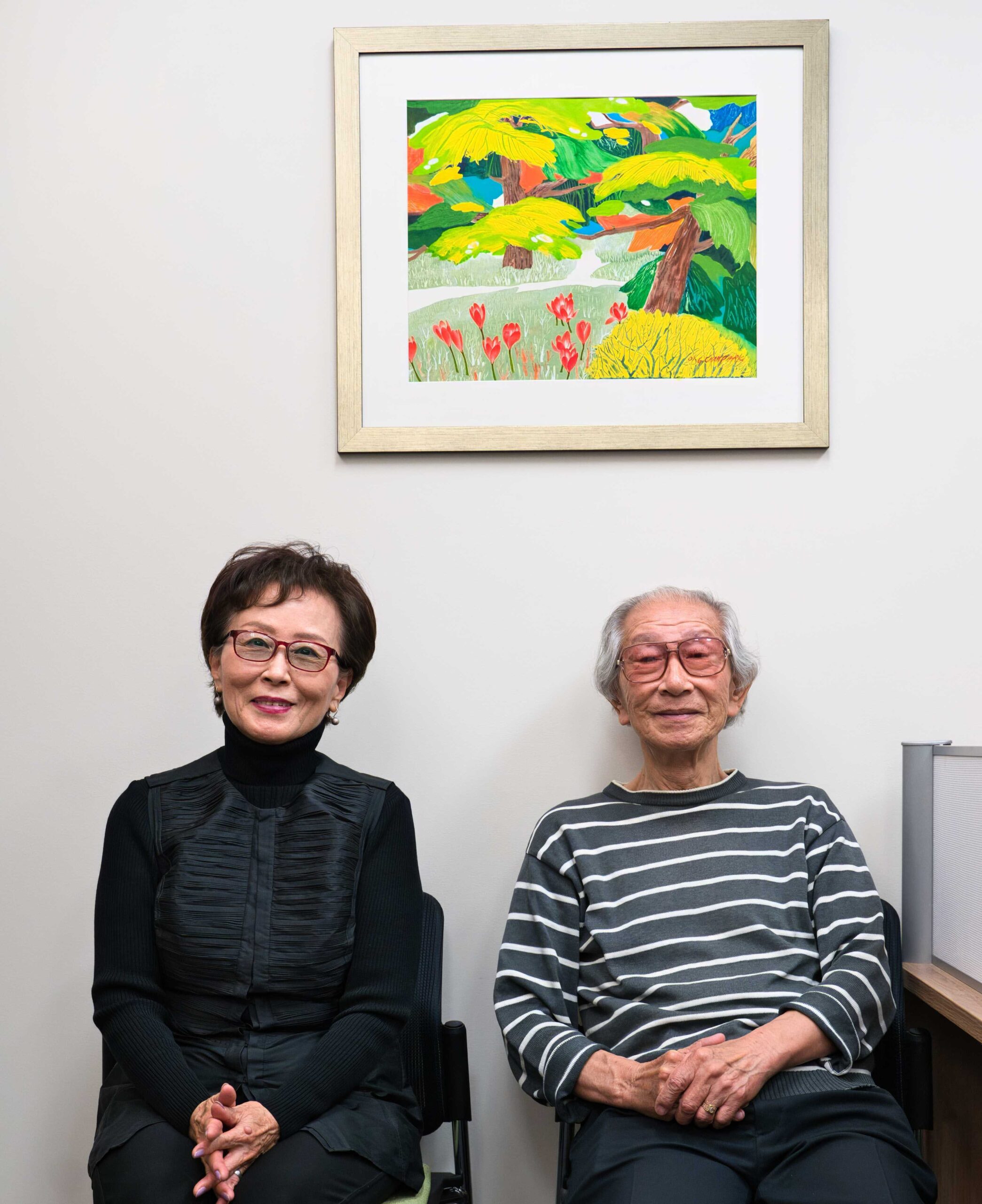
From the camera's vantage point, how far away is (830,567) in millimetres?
1941

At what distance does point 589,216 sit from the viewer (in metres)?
1.96

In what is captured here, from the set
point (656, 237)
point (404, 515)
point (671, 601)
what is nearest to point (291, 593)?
point (404, 515)

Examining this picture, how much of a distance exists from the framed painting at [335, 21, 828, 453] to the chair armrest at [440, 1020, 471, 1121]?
1.03 m

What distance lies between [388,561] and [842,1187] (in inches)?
48.8

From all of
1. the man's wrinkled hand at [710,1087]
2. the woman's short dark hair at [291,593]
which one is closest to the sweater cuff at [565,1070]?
the man's wrinkled hand at [710,1087]

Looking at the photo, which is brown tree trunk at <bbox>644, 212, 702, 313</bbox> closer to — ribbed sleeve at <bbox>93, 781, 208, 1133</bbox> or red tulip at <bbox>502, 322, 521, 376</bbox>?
red tulip at <bbox>502, 322, 521, 376</bbox>

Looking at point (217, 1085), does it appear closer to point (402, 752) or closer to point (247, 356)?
point (402, 752)

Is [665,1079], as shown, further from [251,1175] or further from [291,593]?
[291,593]

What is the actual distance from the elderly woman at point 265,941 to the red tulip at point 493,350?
0.54 m

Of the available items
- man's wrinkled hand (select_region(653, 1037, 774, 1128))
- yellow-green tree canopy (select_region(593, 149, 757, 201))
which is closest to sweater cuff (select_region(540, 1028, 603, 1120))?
man's wrinkled hand (select_region(653, 1037, 774, 1128))

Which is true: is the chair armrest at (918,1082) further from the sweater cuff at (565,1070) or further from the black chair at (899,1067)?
the sweater cuff at (565,1070)

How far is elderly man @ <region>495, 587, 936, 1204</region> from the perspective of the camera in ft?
4.58

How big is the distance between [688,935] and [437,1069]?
45 centimetres

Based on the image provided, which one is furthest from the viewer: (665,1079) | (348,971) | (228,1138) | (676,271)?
(676,271)
